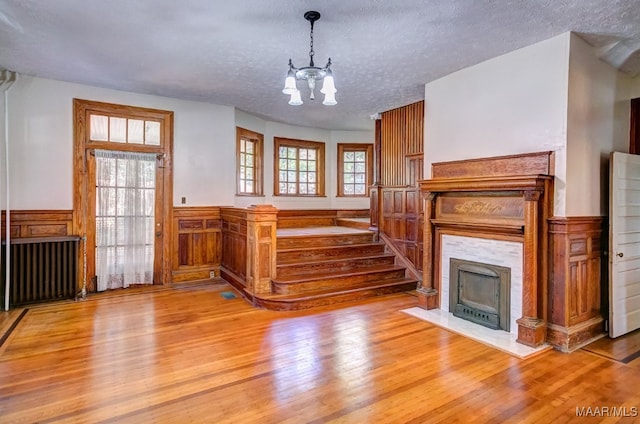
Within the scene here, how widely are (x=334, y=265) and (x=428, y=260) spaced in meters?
1.47

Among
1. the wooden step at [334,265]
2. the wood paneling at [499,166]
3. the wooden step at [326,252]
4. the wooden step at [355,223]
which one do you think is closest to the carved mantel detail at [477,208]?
the wood paneling at [499,166]

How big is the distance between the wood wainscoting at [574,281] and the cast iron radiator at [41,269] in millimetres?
5635

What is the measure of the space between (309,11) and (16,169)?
4.29 m

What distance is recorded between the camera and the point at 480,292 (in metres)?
4.04

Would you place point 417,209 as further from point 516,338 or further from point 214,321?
point 214,321

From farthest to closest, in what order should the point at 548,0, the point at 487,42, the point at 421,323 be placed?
the point at 421,323 < the point at 487,42 < the point at 548,0

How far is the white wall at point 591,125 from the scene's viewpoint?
3416 mm

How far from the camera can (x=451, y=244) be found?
438cm

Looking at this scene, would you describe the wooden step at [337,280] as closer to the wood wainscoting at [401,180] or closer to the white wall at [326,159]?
the wood wainscoting at [401,180]

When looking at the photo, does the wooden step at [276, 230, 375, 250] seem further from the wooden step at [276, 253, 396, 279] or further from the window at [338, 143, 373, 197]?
the window at [338, 143, 373, 197]

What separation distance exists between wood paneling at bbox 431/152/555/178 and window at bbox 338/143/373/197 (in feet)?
12.7

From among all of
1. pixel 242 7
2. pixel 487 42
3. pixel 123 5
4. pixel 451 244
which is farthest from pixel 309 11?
pixel 451 244

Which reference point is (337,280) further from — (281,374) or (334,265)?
(281,374)

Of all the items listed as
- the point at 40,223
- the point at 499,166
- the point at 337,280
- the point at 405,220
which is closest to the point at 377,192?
the point at 405,220
